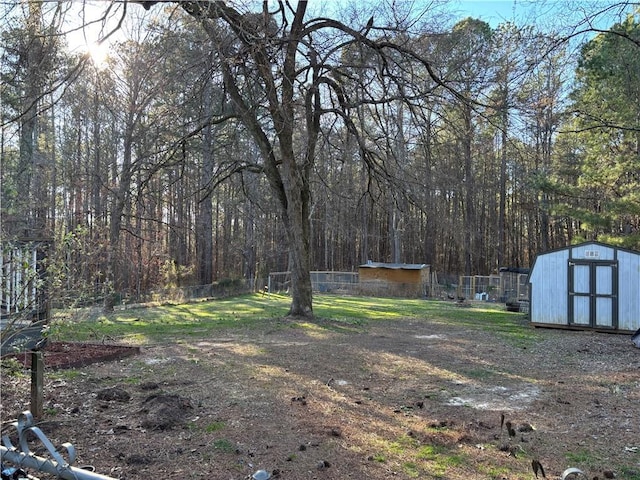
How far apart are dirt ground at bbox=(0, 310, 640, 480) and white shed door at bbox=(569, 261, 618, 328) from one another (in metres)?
4.62

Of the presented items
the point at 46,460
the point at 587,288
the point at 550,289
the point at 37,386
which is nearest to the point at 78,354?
the point at 37,386

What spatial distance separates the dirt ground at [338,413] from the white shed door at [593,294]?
4.62 m

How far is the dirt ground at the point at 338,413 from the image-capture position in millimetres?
3416

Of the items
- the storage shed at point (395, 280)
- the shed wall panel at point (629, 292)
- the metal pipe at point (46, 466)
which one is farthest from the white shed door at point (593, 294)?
the storage shed at point (395, 280)

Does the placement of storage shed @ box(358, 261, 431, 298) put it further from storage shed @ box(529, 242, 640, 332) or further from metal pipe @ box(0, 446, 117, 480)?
metal pipe @ box(0, 446, 117, 480)

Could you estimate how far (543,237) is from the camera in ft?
120

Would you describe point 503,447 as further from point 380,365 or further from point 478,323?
point 478,323

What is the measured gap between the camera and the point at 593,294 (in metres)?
12.6

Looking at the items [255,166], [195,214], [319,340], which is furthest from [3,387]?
[195,214]

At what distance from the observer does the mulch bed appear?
6.11 m

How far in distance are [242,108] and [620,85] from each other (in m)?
12.5

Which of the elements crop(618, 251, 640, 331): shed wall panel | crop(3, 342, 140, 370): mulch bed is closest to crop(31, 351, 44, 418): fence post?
crop(3, 342, 140, 370): mulch bed

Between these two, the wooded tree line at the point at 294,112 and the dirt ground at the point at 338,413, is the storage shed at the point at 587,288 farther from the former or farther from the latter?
the dirt ground at the point at 338,413

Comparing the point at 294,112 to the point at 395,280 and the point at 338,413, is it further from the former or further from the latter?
the point at 395,280
